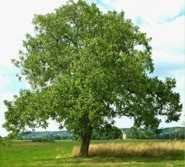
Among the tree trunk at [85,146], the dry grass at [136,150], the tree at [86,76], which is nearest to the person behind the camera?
the tree at [86,76]

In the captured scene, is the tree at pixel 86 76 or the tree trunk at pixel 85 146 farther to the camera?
the tree trunk at pixel 85 146

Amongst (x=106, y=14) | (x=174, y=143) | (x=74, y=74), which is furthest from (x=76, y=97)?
(x=174, y=143)

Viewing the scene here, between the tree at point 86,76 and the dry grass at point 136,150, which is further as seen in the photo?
the dry grass at point 136,150

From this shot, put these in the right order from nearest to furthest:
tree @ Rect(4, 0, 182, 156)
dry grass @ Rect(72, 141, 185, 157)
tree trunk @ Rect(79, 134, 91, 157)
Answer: tree @ Rect(4, 0, 182, 156)
tree trunk @ Rect(79, 134, 91, 157)
dry grass @ Rect(72, 141, 185, 157)

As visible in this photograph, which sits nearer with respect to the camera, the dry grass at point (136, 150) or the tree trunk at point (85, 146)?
the tree trunk at point (85, 146)

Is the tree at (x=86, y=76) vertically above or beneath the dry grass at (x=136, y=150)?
above

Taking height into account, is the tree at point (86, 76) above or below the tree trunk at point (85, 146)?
above

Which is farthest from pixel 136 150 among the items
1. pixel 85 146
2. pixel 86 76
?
pixel 86 76

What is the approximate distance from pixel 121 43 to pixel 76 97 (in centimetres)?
777

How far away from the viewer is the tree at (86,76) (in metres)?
47.1

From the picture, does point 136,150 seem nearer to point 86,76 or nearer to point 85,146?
point 85,146

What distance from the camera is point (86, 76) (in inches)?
1838

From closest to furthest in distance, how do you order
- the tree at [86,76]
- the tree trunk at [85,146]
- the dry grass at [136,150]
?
the tree at [86,76]
the tree trunk at [85,146]
the dry grass at [136,150]

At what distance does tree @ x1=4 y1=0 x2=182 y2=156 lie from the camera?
4706 centimetres
